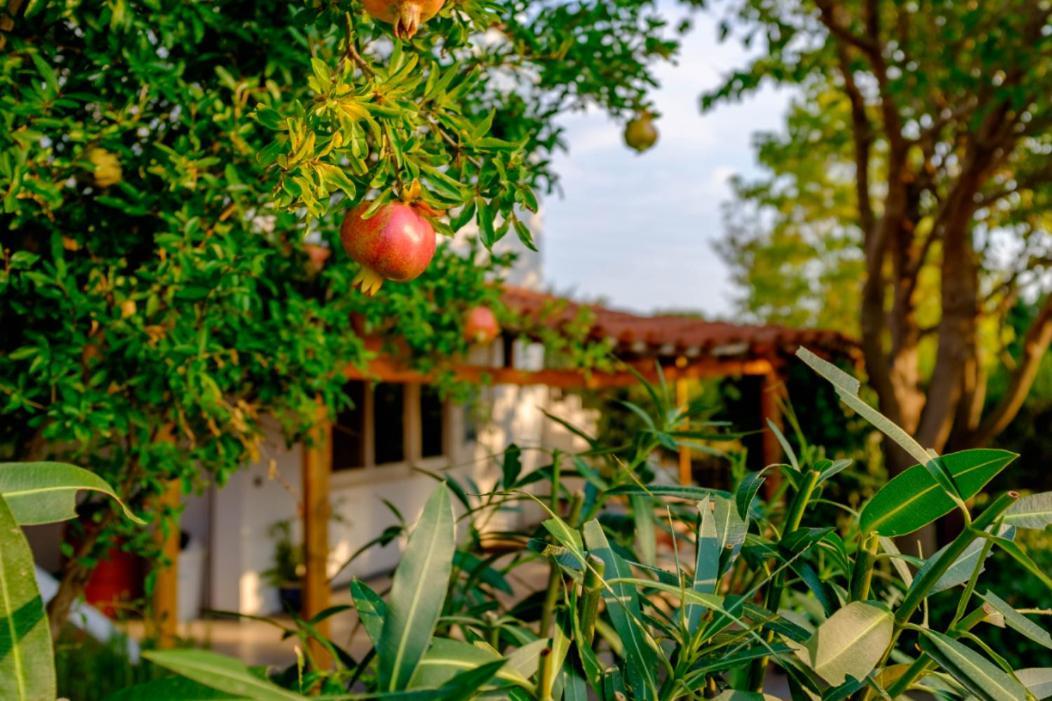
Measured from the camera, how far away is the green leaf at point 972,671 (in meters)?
0.95

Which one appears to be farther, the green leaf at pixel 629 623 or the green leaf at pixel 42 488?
the green leaf at pixel 629 623

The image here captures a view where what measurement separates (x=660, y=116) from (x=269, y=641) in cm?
512

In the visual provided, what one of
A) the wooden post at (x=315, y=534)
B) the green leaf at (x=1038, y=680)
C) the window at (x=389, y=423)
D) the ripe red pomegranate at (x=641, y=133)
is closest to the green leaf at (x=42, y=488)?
the green leaf at (x=1038, y=680)

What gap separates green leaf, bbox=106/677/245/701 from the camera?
2.62 ft

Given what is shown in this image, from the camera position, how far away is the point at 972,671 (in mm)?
952

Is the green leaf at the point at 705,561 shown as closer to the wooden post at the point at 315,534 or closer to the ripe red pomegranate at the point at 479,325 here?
the ripe red pomegranate at the point at 479,325

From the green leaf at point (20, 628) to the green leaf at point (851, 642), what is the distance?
2.54 ft

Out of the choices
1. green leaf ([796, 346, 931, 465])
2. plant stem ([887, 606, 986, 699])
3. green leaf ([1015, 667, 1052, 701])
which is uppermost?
green leaf ([796, 346, 931, 465])

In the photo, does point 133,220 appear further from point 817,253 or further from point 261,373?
point 817,253

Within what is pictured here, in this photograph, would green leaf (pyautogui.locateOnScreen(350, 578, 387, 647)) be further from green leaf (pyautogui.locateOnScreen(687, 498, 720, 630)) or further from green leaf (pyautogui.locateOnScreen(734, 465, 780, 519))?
green leaf (pyautogui.locateOnScreen(734, 465, 780, 519))

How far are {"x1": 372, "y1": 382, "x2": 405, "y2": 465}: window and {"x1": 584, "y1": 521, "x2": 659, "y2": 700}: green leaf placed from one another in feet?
24.4

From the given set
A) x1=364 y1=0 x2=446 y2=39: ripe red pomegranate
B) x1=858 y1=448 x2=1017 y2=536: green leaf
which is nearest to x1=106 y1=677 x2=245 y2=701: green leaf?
x1=858 y1=448 x2=1017 y2=536: green leaf

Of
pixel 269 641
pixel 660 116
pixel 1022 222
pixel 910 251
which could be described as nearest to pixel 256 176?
pixel 660 116

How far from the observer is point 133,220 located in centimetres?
249
